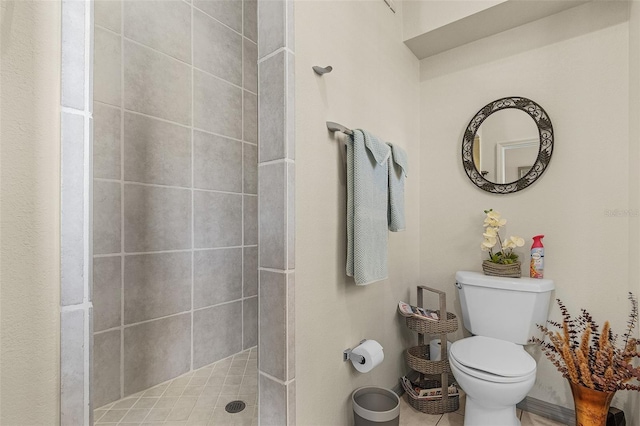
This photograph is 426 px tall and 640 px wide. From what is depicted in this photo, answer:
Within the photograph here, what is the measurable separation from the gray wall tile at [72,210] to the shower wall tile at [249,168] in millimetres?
1641

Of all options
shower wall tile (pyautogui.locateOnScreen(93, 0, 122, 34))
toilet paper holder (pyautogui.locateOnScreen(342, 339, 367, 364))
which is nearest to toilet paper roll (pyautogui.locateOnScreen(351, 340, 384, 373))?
toilet paper holder (pyautogui.locateOnScreen(342, 339, 367, 364))

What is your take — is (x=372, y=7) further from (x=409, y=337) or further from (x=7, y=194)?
(x=409, y=337)

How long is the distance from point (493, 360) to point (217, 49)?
2349 millimetres

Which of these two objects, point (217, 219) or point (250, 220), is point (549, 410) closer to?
point (250, 220)

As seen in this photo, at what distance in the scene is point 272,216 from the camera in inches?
45.7

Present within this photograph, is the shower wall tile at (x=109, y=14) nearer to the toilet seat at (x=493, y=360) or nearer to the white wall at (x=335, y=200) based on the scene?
the white wall at (x=335, y=200)

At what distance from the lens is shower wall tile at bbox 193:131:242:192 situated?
2.00 meters

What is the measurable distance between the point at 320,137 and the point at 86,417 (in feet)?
3.56

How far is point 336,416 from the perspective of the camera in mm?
1417

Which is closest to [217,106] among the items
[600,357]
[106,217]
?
[106,217]

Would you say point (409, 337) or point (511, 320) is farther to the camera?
point (409, 337)

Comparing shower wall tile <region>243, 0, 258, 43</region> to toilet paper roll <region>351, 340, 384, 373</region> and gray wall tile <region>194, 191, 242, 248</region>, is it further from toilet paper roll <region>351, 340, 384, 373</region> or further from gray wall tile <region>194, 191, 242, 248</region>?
toilet paper roll <region>351, 340, 384, 373</region>

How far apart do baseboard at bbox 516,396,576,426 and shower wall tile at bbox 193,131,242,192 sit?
2166 millimetres

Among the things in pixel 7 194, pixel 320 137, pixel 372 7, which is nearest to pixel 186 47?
pixel 372 7
